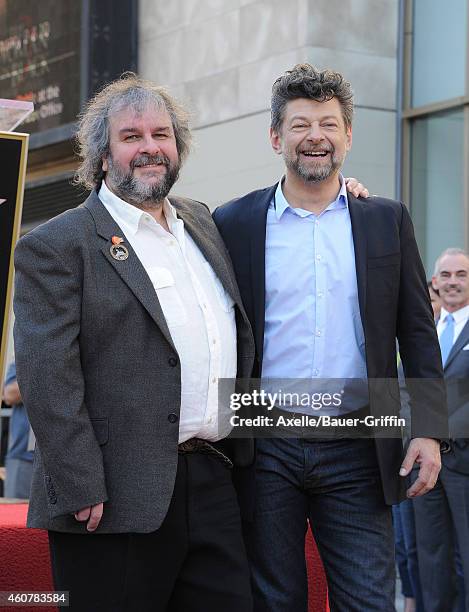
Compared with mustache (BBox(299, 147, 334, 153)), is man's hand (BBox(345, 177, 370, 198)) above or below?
below

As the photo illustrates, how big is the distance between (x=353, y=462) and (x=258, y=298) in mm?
632

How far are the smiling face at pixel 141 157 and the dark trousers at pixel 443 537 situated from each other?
4144 millimetres

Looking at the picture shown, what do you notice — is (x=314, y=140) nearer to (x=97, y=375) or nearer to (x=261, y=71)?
(x=97, y=375)

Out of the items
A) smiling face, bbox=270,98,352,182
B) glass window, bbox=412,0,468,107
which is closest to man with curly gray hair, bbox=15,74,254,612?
smiling face, bbox=270,98,352,182

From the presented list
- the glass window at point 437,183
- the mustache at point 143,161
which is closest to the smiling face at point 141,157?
the mustache at point 143,161

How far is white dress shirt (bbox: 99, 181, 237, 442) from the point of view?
4.02 meters

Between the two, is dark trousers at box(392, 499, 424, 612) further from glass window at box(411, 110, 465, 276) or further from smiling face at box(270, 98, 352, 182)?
smiling face at box(270, 98, 352, 182)

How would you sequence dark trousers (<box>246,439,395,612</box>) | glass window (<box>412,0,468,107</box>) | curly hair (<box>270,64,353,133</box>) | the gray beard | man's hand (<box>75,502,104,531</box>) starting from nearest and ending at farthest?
1. man's hand (<box>75,502,104,531</box>)
2. the gray beard
3. dark trousers (<box>246,439,395,612</box>)
4. curly hair (<box>270,64,353,133</box>)
5. glass window (<box>412,0,468,107</box>)

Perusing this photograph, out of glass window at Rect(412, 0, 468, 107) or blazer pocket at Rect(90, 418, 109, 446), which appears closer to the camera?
blazer pocket at Rect(90, 418, 109, 446)

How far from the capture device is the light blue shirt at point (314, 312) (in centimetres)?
432

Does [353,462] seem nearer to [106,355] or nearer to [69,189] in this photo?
[106,355]

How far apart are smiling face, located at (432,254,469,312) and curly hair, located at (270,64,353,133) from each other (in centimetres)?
396

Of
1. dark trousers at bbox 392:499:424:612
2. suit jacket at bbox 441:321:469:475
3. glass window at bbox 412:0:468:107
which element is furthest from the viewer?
glass window at bbox 412:0:468:107

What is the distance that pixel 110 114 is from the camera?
4.26 m
